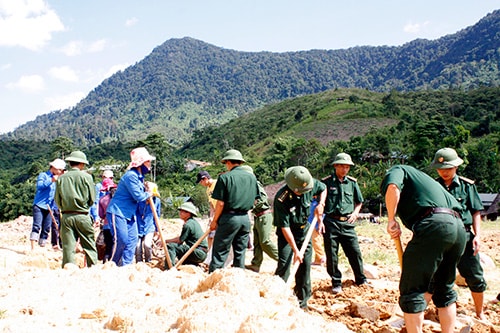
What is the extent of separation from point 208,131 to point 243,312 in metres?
107

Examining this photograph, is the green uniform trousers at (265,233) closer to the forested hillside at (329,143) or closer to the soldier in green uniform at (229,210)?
the soldier in green uniform at (229,210)

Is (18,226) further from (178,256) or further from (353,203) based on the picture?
(353,203)

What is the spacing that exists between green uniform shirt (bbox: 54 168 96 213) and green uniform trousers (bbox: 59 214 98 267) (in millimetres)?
111

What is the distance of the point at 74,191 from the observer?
18.5ft

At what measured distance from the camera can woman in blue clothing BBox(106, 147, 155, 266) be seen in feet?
18.3

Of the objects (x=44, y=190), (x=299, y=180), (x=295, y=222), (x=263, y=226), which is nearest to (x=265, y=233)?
(x=263, y=226)

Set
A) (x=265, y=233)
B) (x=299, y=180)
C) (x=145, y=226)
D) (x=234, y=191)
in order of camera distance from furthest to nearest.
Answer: (x=265, y=233), (x=145, y=226), (x=234, y=191), (x=299, y=180)

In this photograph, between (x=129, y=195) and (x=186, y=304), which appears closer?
(x=186, y=304)

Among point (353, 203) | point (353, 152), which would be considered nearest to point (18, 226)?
point (353, 203)

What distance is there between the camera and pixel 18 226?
16641 mm

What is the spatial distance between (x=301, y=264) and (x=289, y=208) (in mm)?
620

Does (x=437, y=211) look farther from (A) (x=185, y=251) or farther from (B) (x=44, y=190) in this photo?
(B) (x=44, y=190)

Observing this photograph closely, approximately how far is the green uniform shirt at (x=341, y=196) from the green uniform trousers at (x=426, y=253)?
2224 millimetres

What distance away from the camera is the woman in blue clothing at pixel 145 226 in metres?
6.04
